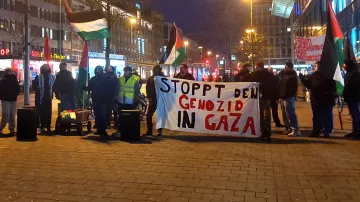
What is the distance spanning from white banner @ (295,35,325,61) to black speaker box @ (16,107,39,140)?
10.1 meters

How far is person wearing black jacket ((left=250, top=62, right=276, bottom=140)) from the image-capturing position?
9609 millimetres

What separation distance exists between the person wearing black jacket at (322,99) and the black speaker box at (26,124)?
6714 millimetres

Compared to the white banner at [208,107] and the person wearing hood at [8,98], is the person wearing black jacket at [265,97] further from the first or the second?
the person wearing hood at [8,98]

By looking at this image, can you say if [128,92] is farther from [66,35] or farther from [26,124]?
[66,35]

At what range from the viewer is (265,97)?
31.6 ft

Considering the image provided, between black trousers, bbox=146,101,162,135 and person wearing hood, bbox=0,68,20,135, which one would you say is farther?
person wearing hood, bbox=0,68,20,135

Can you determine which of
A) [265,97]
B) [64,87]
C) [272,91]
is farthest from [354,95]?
[64,87]

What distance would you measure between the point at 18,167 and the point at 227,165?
3582mm

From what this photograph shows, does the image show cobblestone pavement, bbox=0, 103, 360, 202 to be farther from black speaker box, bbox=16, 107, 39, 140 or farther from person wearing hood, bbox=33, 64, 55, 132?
person wearing hood, bbox=33, 64, 55, 132

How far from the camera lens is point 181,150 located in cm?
850

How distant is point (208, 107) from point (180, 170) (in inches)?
142

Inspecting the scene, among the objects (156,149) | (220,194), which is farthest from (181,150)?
(220,194)

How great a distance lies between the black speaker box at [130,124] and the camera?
9.50m

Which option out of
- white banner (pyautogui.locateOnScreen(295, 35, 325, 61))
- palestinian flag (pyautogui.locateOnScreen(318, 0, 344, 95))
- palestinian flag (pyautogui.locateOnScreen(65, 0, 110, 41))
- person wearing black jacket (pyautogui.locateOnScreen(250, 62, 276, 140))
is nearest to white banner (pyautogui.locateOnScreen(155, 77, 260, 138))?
person wearing black jacket (pyautogui.locateOnScreen(250, 62, 276, 140))
